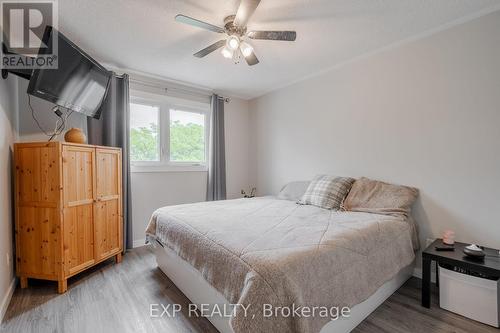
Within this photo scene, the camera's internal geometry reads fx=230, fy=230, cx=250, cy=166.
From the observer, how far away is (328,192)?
8.71ft

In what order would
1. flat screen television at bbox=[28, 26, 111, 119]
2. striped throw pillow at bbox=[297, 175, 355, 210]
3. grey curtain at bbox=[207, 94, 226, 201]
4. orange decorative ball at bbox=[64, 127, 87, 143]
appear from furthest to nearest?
grey curtain at bbox=[207, 94, 226, 201], striped throw pillow at bbox=[297, 175, 355, 210], orange decorative ball at bbox=[64, 127, 87, 143], flat screen television at bbox=[28, 26, 111, 119]

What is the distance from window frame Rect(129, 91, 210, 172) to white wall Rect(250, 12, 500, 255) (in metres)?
1.89

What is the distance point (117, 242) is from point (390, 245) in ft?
9.37

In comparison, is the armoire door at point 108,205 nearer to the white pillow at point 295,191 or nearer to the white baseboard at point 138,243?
the white baseboard at point 138,243

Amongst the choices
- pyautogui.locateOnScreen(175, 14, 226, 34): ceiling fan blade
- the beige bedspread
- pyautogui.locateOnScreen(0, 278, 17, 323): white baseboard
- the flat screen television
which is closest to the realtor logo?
the flat screen television

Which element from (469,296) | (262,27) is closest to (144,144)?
(262,27)

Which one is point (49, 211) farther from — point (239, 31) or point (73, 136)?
point (239, 31)

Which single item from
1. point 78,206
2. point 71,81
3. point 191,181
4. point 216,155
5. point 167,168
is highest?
point 71,81

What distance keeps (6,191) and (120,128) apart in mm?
1306

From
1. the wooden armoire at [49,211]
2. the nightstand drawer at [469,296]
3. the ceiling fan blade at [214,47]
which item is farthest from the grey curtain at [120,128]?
the nightstand drawer at [469,296]

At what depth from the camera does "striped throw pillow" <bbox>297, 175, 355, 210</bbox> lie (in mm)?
2588

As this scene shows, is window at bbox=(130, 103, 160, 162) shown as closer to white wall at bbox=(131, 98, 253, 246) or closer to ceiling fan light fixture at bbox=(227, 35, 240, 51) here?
white wall at bbox=(131, 98, 253, 246)

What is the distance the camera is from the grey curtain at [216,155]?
150 inches

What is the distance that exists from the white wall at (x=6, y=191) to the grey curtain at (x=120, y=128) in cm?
81
